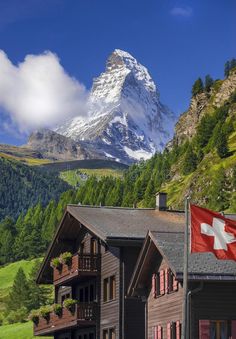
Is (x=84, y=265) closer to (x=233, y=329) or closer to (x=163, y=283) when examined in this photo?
(x=163, y=283)

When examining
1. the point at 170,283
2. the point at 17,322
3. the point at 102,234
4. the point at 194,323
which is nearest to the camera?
the point at 194,323

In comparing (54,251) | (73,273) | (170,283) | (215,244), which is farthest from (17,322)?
(215,244)

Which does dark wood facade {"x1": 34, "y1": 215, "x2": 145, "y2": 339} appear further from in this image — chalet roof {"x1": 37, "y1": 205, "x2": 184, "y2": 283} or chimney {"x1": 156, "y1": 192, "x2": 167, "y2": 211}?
chimney {"x1": 156, "y1": 192, "x2": 167, "y2": 211}

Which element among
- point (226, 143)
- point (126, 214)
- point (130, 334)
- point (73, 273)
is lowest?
point (130, 334)

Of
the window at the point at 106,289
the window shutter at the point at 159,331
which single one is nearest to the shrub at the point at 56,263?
the window at the point at 106,289

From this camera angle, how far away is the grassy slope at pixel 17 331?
9181cm

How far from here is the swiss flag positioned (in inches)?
1057

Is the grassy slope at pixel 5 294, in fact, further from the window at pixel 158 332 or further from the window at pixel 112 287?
the window at pixel 158 332

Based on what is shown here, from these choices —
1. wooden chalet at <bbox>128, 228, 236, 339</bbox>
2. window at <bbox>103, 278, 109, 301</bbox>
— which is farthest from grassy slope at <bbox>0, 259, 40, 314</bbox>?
wooden chalet at <bbox>128, 228, 236, 339</bbox>

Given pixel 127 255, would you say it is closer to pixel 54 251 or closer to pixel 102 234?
pixel 102 234

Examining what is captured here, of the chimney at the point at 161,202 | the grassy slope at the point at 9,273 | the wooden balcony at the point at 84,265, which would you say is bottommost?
the wooden balcony at the point at 84,265

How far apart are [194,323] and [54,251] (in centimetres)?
2581

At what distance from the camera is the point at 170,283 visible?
40719 mm

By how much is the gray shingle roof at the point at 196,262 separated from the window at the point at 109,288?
12323 millimetres
